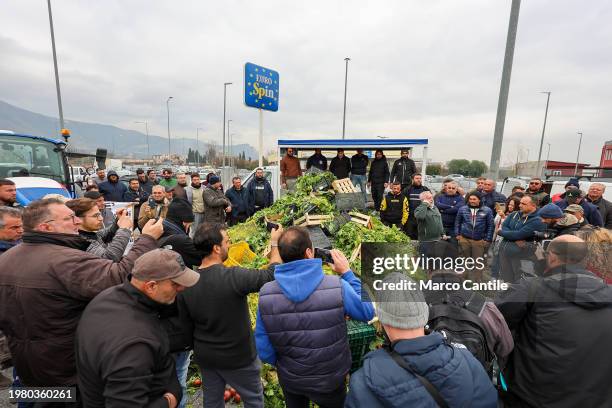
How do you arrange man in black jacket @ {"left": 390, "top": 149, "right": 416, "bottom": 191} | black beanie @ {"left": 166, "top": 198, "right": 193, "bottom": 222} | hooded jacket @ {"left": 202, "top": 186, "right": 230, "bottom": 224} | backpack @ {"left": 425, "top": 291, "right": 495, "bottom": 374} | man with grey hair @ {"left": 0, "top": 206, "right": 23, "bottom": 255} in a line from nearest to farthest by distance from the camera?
backpack @ {"left": 425, "top": 291, "right": 495, "bottom": 374}
man with grey hair @ {"left": 0, "top": 206, "right": 23, "bottom": 255}
black beanie @ {"left": 166, "top": 198, "right": 193, "bottom": 222}
hooded jacket @ {"left": 202, "top": 186, "right": 230, "bottom": 224}
man in black jacket @ {"left": 390, "top": 149, "right": 416, "bottom": 191}

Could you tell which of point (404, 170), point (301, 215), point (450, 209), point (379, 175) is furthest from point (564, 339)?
point (379, 175)

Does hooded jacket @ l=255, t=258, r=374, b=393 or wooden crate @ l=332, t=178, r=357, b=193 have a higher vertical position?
wooden crate @ l=332, t=178, r=357, b=193

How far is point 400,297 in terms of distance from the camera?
1.61 metres

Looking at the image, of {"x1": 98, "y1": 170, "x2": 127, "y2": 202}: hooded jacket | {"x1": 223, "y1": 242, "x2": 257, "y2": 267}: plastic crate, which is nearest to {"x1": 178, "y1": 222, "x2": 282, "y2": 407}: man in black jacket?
{"x1": 223, "y1": 242, "x2": 257, "y2": 267}: plastic crate

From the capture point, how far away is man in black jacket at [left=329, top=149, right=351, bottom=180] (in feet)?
31.5

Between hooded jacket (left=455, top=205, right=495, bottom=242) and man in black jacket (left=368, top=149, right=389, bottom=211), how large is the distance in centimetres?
360

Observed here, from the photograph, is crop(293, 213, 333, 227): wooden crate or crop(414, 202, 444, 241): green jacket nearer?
crop(414, 202, 444, 241): green jacket

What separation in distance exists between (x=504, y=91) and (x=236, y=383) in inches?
370

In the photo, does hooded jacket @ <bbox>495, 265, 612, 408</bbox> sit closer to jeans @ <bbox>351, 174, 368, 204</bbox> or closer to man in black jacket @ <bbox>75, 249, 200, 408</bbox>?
man in black jacket @ <bbox>75, 249, 200, 408</bbox>

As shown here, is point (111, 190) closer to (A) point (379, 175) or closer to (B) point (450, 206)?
(A) point (379, 175)

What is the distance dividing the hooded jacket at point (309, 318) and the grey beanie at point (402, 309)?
0.47 m

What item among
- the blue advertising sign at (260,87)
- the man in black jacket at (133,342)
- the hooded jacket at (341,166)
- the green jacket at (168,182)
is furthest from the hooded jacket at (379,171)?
the man in black jacket at (133,342)

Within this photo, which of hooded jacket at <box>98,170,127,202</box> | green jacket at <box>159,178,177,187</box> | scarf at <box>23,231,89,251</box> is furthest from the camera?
green jacket at <box>159,178,177,187</box>

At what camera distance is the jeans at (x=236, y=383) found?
8.41ft
